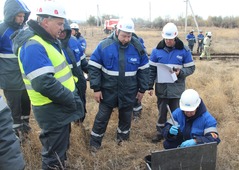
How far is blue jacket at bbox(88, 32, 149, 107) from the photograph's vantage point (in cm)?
376

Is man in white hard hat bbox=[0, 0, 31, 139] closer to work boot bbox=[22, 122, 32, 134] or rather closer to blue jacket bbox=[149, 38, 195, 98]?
work boot bbox=[22, 122, 32, 134]

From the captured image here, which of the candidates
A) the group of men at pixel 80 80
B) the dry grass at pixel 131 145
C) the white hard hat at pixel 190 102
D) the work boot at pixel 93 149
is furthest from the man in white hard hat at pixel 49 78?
the white hard hat at pixel 190 102

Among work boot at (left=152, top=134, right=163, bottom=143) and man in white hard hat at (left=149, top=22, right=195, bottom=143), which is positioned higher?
man in white hard hat at (left=149, top=22, right=195, bottom=143)

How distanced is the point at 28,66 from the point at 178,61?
8.54 ft

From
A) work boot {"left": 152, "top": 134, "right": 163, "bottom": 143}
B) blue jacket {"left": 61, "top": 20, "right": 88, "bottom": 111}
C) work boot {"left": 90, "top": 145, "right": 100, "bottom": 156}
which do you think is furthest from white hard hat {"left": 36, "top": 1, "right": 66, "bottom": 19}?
work boot {"left": 152, "top": 134, "right": 163, "bottom": 143}

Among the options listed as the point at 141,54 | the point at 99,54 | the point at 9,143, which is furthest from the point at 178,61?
the point at 9,143

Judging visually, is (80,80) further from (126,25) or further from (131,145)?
(131,145)

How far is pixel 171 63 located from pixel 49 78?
7.98 ft

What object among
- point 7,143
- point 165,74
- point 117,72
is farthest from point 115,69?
point 7,143

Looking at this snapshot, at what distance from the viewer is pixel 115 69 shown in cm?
378

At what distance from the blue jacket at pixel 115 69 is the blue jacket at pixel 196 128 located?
0.81 m

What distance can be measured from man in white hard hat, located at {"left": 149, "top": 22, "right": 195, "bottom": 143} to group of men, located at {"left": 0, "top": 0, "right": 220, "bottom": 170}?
0.05ft

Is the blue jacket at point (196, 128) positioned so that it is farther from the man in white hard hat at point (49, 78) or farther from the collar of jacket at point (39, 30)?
the collar of jacket at point (39, 30)

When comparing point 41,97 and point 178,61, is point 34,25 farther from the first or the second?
point 178,61
